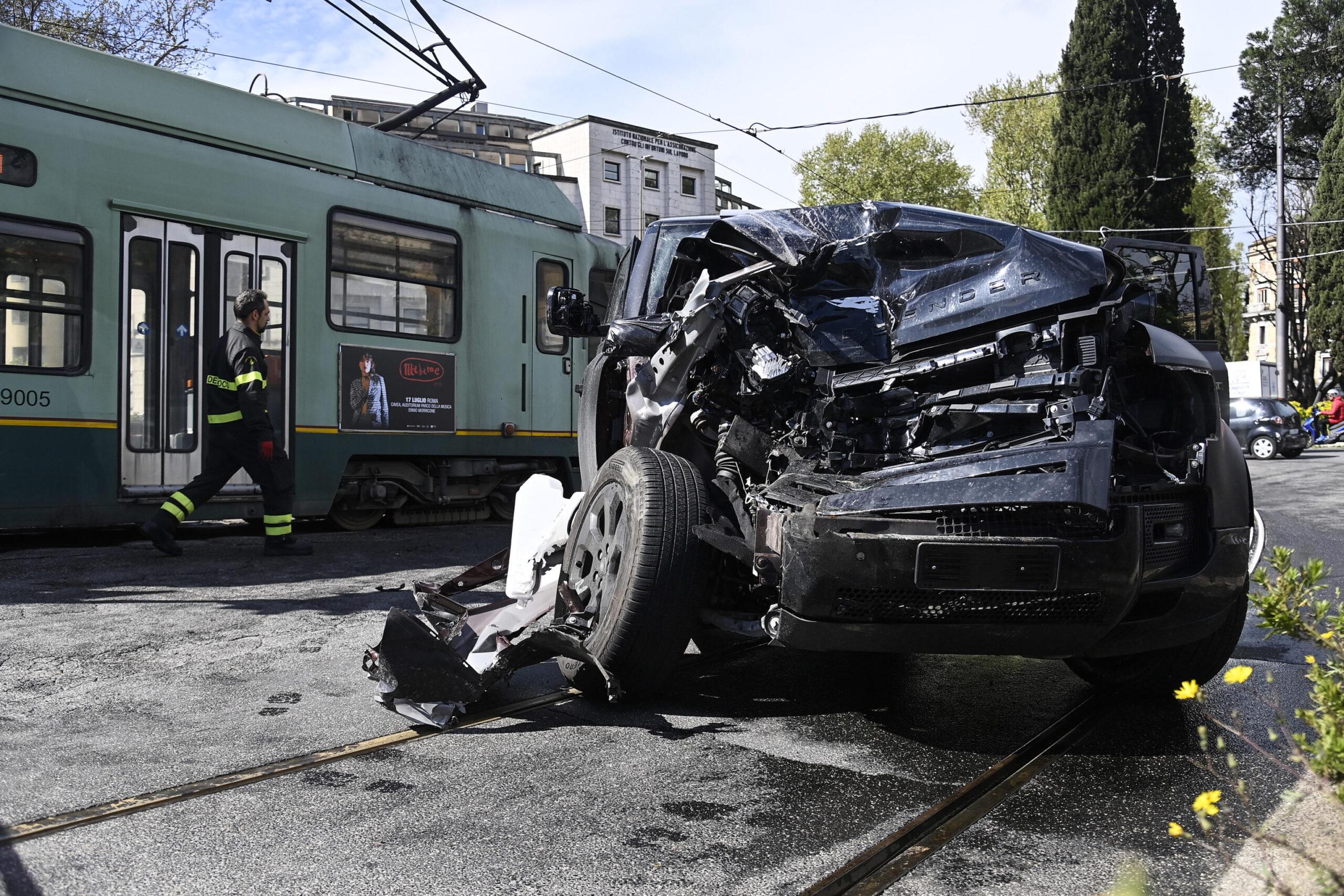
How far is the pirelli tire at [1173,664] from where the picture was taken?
3656 mm

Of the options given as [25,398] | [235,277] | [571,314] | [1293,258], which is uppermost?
[1293,258]

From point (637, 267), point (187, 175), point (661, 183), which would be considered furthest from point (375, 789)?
point (661, 183)

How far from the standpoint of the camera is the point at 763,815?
9.00ft

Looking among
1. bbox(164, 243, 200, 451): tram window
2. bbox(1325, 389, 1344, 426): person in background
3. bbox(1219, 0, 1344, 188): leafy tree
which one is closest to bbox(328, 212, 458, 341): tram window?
bbox(164, 243, 200, 451): tram window

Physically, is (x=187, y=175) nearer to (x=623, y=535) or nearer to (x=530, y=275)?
(x=530, y=275)

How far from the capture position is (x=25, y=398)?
23.5 feet

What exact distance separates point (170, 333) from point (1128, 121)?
35.4m

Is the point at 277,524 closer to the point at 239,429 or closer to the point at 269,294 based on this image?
the point at 239,429

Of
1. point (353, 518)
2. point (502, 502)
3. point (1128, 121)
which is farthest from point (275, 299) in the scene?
point (1128, 121)

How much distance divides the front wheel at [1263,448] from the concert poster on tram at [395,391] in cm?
2146

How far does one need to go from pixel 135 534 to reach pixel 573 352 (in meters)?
4.35

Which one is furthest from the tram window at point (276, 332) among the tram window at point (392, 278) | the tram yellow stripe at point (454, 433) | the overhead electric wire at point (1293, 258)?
the overhead electric wire at point (1293, 258)

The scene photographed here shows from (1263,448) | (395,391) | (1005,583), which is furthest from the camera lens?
(1263,448)

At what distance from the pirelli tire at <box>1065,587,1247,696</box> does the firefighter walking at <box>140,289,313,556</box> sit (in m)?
5.62
